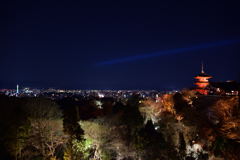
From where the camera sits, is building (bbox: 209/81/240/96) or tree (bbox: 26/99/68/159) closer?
tree (bbox: 26/99/68/159)

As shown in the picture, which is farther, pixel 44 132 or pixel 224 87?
pixel 224 87

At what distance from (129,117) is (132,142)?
7.27 metres

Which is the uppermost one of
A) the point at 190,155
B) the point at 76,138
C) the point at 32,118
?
the point at 32,118

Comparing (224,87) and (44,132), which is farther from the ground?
(224,87)

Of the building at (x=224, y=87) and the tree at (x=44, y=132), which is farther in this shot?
the building at (x=224, y=87)

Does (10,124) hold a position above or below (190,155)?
above

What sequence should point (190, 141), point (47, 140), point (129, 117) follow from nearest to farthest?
point (47, 140), point (190, 141), point (129, 117)

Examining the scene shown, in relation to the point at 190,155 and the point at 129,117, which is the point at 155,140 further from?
the point at 129,117

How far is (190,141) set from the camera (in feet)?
85.1

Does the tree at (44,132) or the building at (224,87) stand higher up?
the building at (224,87)

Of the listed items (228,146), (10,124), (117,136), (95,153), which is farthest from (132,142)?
(10,124)

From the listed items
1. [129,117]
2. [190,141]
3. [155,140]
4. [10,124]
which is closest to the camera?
[10,124]

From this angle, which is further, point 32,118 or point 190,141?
point 190,141

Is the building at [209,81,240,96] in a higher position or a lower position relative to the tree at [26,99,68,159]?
higher
